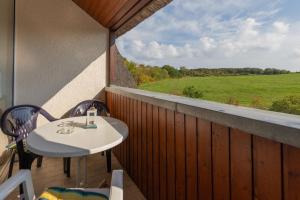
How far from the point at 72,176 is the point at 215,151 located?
84.8 inches

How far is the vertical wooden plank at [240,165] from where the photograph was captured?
900mm

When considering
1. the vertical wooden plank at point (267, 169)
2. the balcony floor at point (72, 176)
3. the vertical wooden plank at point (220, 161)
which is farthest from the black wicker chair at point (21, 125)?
the vertical wooden plank at point (267, 169)

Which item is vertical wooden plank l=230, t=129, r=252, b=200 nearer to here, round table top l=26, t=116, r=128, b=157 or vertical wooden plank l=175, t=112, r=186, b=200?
vertical wooden plank l=175, t=112, r=186, b=200

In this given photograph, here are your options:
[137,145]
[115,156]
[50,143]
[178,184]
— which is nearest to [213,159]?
[178,184]

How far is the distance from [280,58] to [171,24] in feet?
4.95

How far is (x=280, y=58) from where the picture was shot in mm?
833

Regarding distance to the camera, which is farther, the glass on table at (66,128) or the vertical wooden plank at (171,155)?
the glass on table at (66,128)

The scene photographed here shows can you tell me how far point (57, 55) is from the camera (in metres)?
3.56

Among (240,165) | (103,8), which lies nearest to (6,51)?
(103,8)

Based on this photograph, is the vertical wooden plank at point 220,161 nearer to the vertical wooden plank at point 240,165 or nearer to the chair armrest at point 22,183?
the vertical wooden plank at point 240,165

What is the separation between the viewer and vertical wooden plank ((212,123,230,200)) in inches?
40.4

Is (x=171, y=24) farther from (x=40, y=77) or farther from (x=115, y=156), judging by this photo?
(x=40, y=77)

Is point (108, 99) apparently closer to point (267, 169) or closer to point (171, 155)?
point (171, 155)

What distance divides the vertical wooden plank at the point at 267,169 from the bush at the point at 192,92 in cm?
69
